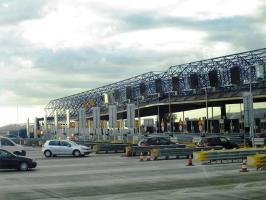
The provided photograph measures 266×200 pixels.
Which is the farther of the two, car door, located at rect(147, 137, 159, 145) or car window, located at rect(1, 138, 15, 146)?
car door, located at rect(147, 137, 159, 145)

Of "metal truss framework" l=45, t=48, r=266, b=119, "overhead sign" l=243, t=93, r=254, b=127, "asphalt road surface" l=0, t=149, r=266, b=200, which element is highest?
"metal truss framework" l=45, t=48, r=266, b=119

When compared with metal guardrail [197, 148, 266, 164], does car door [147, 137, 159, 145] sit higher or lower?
higher

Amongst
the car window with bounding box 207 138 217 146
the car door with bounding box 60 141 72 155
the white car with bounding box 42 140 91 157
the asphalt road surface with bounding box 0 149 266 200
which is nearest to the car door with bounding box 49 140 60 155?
the white car with bounding box 42 140 91 157

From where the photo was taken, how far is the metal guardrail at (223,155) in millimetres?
29203

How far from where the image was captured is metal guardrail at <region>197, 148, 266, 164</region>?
29203 mm

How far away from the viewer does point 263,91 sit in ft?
294

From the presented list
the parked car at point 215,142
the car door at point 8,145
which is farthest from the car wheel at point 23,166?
the parked car at point 215,142

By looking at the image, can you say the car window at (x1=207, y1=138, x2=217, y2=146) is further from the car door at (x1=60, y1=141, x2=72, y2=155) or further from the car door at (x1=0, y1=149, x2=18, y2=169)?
the car door at (x1=0, y1=149, x2=18, y2=169)

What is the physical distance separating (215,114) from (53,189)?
131815 mm

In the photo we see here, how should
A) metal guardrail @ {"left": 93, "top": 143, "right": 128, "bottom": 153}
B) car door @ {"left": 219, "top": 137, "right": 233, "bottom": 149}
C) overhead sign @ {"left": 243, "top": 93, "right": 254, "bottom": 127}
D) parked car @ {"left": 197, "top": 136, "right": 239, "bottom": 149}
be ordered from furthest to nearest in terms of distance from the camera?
metal guardrail @ {"left": 93, "top": 143, "right": 128, "bottom": 153}
car door @ {"left": 219, "top": 137, "right": 233, "bottom": 149}
parked car @ {"left": 197, "top": 136, "right": 239, "bottom": 149}
overhead sign @ {"left": 243, "top": 93, "right": 254, "bottom": 127}

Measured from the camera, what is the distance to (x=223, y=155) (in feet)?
97.2

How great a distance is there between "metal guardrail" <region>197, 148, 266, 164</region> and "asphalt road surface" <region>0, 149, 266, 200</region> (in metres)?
2.49

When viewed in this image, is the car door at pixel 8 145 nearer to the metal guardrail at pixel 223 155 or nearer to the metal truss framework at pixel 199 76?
the metal guardrail at pixel 223 155

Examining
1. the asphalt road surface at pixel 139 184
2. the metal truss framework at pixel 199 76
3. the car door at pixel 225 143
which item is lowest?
the asphalt road surface at pixel 139 184
